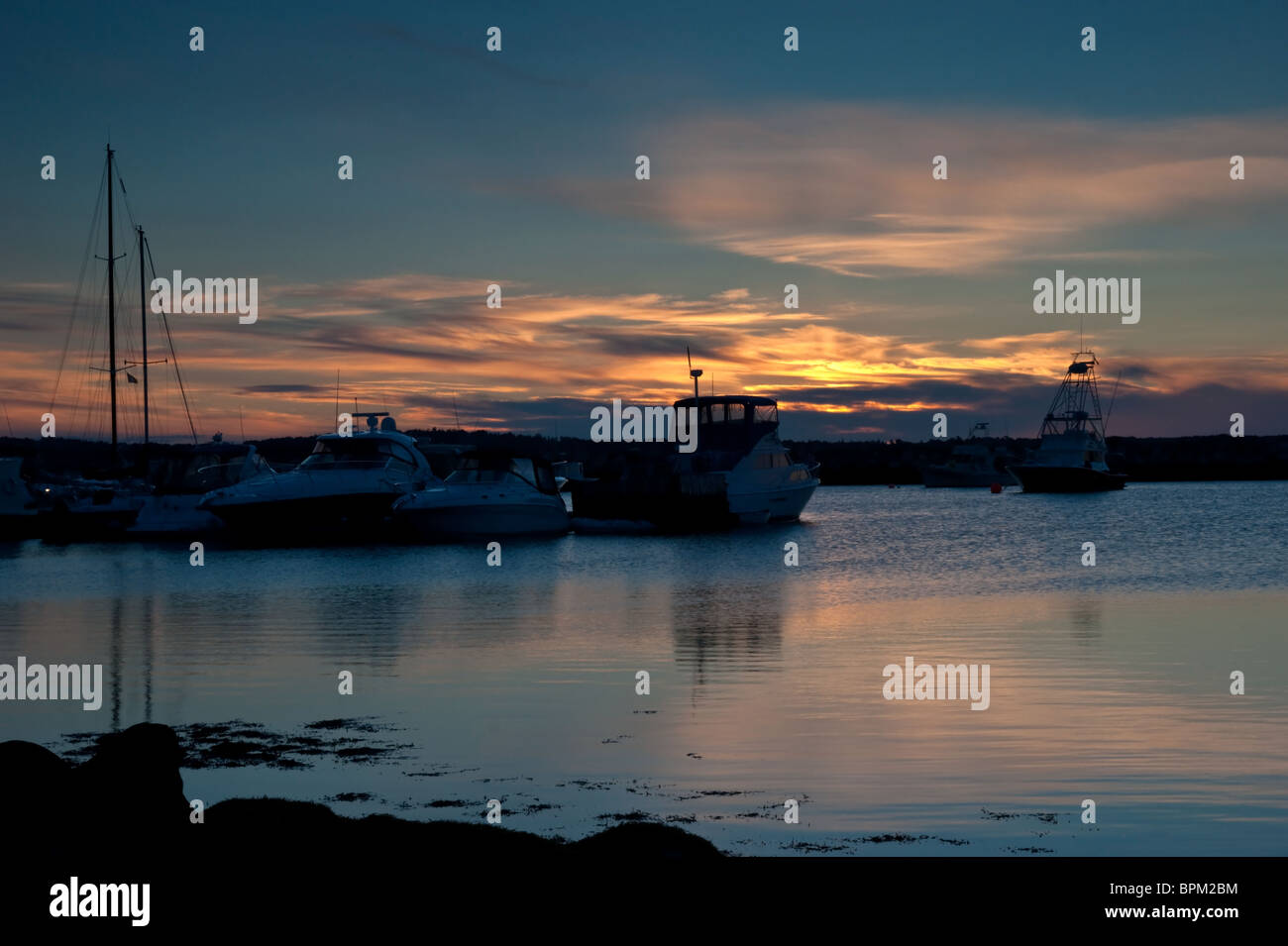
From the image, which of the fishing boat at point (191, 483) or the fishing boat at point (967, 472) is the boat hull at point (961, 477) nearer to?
the fishing boat at point (967, 472)

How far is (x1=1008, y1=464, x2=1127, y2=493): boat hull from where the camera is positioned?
103 meters

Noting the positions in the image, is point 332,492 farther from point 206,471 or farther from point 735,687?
point 735,687

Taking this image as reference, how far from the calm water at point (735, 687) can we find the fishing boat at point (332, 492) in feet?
→ 17.4

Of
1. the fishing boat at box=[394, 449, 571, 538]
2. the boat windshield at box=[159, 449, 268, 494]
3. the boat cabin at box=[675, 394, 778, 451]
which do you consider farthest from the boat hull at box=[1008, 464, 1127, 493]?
the boat windshield at box=[159, 449, 268, 494]

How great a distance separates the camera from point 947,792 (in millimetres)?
10461

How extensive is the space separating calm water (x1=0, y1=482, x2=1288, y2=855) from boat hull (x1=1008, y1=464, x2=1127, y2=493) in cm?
6406

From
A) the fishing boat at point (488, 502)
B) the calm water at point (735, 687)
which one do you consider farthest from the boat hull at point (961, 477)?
the calm water at point (735, 687)

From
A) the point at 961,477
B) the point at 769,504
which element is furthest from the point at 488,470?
the point at 961,477

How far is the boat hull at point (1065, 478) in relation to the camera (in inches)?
4067

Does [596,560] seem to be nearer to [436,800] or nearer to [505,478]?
[505,478]

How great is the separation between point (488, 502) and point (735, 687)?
32707 mm
